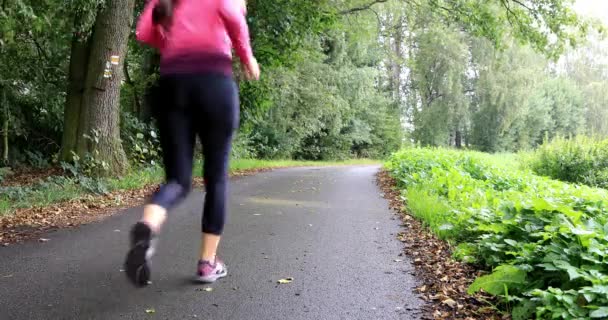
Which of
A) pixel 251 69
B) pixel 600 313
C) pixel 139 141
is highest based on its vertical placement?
pixel 251 69

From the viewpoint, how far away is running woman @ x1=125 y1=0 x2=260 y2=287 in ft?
9.43

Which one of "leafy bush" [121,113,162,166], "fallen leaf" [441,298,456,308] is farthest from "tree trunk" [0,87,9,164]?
"fallen leaf" [441,298,456,308]

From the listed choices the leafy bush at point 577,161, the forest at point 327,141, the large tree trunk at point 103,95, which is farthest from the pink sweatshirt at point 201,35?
the leafy bush at point 577,161

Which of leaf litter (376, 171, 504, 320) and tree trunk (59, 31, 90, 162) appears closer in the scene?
leaf litter (376, 171, 504, 320)

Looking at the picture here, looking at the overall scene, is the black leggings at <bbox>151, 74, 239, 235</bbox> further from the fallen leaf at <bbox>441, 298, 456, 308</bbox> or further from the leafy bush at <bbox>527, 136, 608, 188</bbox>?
the leafy bush at <bbox>527, 136, 608, 188</bbox>

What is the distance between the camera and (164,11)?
293cm

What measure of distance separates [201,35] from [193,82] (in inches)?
10.7

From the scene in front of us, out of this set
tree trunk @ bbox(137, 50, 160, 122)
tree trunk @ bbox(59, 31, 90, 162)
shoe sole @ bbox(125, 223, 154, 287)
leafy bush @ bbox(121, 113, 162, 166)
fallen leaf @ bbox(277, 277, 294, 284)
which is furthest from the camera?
tree trunk @ bbox(137, 50, 160, 122)

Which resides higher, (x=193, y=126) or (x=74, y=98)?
(x=74, y=98)

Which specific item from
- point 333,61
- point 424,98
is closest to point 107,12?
point 333,61

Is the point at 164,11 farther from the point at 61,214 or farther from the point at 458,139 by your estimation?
the point at 458,139

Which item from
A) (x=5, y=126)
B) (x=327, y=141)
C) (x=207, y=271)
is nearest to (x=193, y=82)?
(x=207, y=271)

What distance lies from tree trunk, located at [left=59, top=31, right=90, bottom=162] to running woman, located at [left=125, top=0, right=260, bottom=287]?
687 cm

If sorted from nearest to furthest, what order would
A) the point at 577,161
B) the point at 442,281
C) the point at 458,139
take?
the point at 442,281 → the point at 577,161 → the point at 458,139
